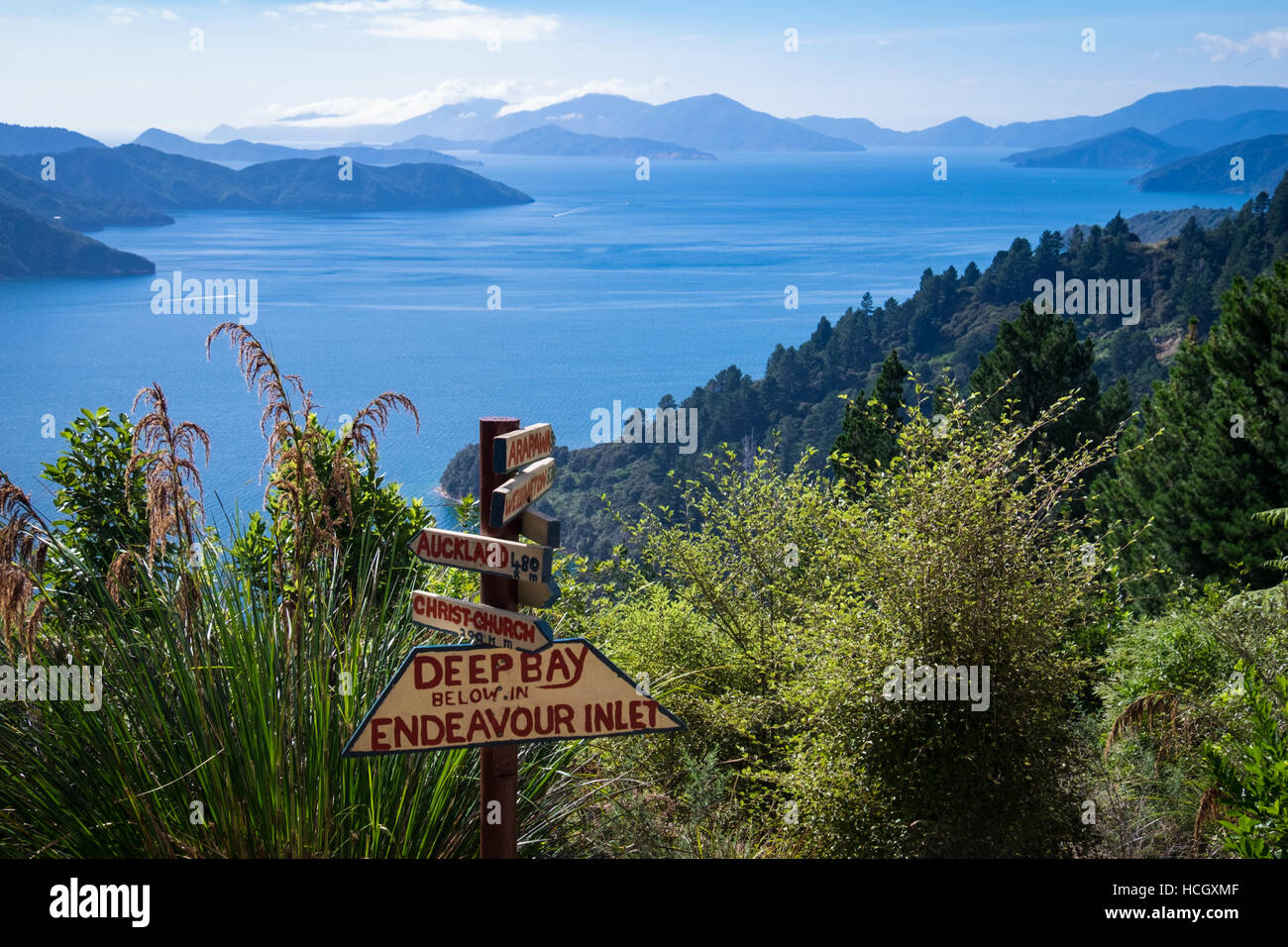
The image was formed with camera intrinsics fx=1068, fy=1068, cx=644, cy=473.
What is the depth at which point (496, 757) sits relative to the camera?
3.03 metres

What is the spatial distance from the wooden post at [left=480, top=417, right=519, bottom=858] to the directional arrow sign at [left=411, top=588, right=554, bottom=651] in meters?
0.05

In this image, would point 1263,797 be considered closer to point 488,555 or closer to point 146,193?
point 488,555

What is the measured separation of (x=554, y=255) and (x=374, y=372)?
5499 centimetres

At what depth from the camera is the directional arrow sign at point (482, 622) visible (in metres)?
2.86

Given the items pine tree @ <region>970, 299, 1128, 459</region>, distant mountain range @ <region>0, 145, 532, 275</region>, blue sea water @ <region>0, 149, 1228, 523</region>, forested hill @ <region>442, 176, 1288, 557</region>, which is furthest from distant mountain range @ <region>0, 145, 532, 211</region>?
pine tree @ <region>970, 299, 1128, 459</region>

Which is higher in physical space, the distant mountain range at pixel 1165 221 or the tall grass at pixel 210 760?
the distant mountain range at pixel 1165 221

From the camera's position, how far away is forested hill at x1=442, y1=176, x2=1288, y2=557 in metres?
60.2

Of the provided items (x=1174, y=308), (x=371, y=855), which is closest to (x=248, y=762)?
(x=371, y=855)

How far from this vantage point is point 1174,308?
221 ft
